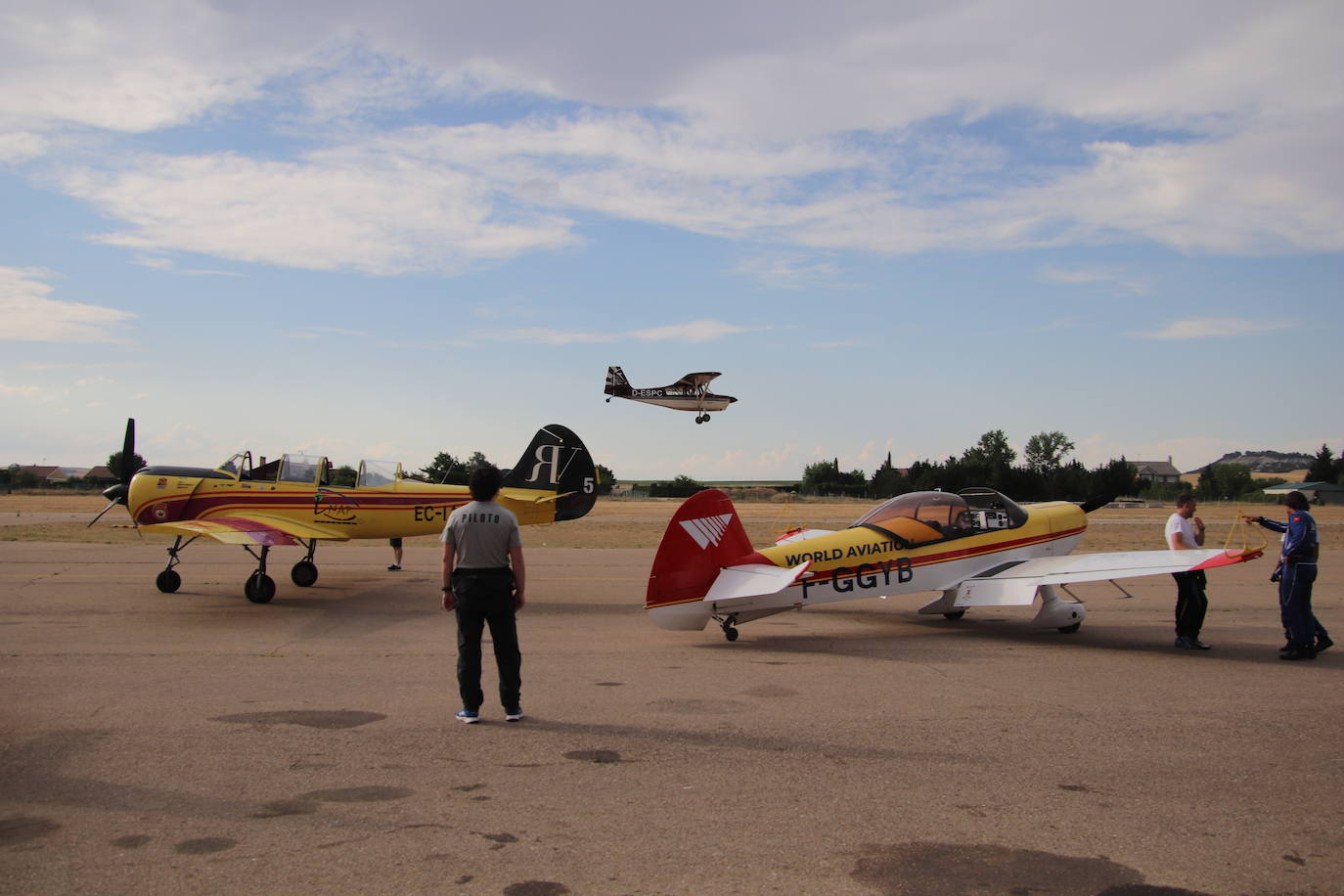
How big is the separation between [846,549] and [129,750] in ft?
24.4

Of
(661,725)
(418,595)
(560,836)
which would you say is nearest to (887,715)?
(661,725)

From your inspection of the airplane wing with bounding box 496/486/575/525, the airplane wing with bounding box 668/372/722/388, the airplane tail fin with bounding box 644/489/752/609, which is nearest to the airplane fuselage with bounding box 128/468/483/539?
the airplane wing with bounding box 496/486/575/525

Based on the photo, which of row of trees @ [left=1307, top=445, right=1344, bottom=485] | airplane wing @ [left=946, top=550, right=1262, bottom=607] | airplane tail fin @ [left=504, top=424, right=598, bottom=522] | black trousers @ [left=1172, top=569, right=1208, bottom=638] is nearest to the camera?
airplane wing @ [left=946, top=550, right=1262, bottom=607]

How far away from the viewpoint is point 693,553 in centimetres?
1004

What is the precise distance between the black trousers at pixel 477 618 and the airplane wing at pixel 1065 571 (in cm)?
630

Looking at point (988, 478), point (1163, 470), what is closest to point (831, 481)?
point (988, 478)

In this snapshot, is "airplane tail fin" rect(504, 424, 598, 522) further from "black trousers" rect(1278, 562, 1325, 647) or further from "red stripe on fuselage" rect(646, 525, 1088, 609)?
"black trousers" rect(1278, 562, 1325, 647)

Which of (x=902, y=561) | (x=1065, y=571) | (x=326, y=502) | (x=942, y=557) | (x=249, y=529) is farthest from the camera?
(x=326, y=502)

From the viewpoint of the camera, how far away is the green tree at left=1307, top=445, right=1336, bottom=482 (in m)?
112

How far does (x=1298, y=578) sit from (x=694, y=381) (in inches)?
1753

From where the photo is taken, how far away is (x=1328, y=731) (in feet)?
21.3

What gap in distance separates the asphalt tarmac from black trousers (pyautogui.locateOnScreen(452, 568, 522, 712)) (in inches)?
13.2

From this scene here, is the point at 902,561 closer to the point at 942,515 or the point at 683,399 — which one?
the point at 942,515

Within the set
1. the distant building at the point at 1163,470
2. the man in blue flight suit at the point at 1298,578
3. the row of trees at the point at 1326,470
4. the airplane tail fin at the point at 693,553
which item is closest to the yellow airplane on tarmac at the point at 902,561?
the airplane tail fin at the point at 693,553
